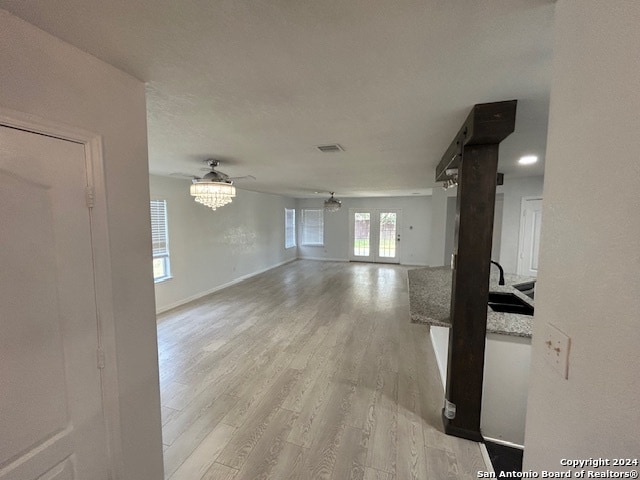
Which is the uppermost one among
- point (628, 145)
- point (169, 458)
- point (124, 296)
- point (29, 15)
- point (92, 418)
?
point (29, 15)

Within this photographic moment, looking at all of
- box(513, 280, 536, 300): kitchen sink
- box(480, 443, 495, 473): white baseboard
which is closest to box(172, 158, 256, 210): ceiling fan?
box(480, 443, 495, 473): white baseboard

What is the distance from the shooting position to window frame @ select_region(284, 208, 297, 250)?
29.0ft

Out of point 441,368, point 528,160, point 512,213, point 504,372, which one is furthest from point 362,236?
point 504,372

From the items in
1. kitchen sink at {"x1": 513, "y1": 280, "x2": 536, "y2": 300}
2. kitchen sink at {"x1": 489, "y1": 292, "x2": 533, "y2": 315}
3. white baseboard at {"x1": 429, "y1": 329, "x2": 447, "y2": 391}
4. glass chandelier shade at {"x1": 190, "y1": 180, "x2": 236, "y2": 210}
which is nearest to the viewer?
kitchen sink at {"x1": 489, "y1": 292, "x2": 533, "y2": 315}

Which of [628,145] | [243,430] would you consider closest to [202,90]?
[628,145]

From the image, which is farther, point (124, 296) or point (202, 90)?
point (202, 90)

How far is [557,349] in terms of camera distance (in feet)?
2.45

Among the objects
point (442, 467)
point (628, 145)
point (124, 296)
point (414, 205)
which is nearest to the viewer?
point (628, 145)

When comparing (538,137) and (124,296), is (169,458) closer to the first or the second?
(124,296)

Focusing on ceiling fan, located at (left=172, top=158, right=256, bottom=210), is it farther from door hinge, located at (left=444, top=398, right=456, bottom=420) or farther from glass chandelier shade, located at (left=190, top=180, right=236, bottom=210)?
door hinge, located at (left=444, top=398, right=456, bottom=420)

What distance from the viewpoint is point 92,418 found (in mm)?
1077

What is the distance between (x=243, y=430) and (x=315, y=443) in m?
0.56

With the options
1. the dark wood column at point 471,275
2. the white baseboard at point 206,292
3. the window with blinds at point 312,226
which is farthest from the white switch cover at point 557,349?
the window with blinds at point 312,226

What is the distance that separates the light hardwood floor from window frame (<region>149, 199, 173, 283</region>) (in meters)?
0.72
